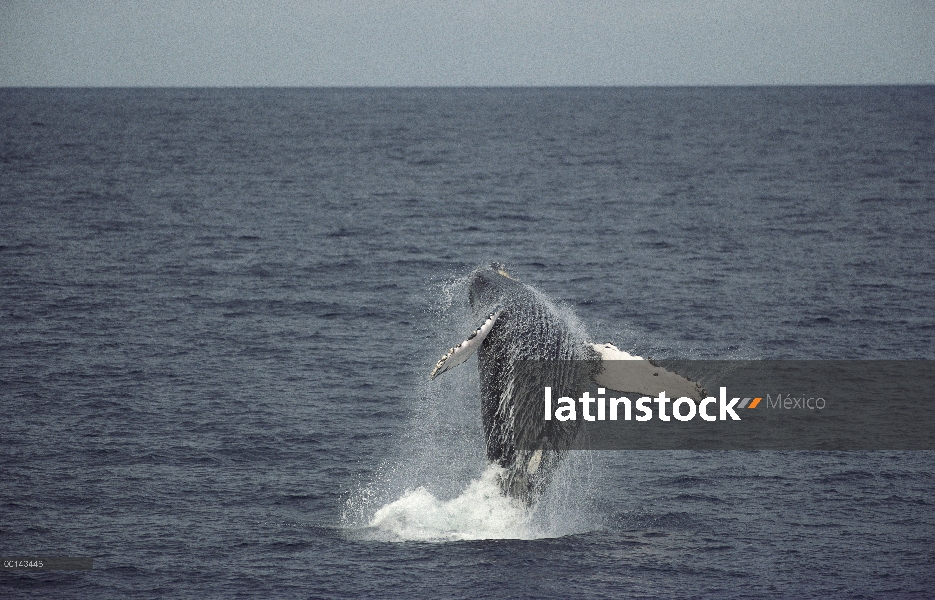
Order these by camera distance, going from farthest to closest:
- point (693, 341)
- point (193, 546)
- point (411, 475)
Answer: point (693, 341) → point (411, 475) → point (193, 546)

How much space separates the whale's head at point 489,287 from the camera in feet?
69.8

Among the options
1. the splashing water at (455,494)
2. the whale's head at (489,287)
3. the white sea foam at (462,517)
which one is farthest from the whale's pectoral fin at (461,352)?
the white sea foam at (462,517)

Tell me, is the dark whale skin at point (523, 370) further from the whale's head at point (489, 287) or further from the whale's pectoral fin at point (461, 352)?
the whale's pectoral fin at point (461, 352)

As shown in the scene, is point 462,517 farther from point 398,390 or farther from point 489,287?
point 398,390

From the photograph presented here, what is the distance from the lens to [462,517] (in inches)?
995

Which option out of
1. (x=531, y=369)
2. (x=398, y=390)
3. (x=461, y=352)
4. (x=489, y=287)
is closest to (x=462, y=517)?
(x=531, y=369)

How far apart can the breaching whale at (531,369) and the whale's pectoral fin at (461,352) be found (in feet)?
0.30

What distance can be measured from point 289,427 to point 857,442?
16012 millimetres

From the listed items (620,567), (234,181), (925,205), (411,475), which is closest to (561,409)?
(620,567)

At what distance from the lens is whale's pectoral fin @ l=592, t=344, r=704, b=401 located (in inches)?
824

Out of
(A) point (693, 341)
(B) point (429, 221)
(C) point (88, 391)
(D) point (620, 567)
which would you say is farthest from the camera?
(B) point (429, 221)

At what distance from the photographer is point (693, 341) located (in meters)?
43.2

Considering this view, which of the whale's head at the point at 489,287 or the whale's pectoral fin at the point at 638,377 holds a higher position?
the whale's head at the point at 489,287

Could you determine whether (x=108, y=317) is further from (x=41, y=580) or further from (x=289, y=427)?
(x=41, y=580)
